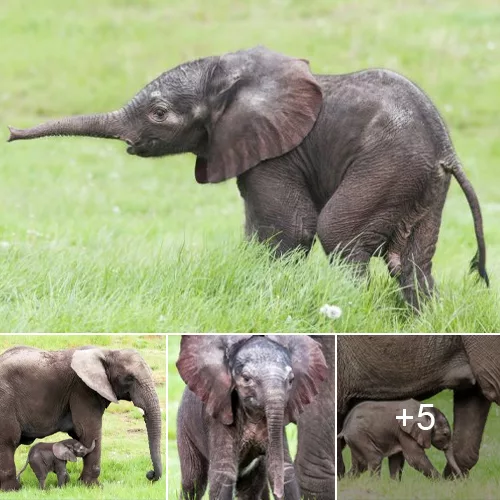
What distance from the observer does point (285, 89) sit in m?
6.82

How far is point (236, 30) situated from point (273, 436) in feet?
59.5

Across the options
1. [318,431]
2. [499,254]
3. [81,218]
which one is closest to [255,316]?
[318,431]

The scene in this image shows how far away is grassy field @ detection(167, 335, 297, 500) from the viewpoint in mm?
5211

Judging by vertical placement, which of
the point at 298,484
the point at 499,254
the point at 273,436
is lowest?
the point at 499,254

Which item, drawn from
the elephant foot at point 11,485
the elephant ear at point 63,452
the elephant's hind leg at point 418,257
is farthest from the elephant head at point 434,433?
the elephant foot at point 11,485

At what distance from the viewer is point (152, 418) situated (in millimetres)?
5070

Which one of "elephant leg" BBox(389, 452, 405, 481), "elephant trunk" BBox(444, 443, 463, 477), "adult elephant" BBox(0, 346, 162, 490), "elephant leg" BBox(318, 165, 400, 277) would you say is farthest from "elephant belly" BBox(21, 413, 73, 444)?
"elephant leg" BBox(318, 165, 400, 277)

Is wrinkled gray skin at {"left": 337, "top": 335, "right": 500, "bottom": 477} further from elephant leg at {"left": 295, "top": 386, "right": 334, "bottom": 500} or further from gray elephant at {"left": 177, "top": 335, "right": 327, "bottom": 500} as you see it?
gray elephant at {"left": 177, "top": 335, "right": 327, "bottom": 500}

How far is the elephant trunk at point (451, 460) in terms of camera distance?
512cm

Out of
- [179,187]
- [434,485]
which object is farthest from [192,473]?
[179,187]

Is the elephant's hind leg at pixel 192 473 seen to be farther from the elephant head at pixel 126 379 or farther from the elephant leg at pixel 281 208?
the elephant leg at pixel 281 208

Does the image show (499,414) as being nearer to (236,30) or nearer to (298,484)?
(298,484)

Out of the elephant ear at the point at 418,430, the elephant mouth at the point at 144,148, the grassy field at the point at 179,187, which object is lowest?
the grassy field at the point at 179,187

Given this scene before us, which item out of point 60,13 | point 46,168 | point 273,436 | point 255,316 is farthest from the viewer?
point 60,13
